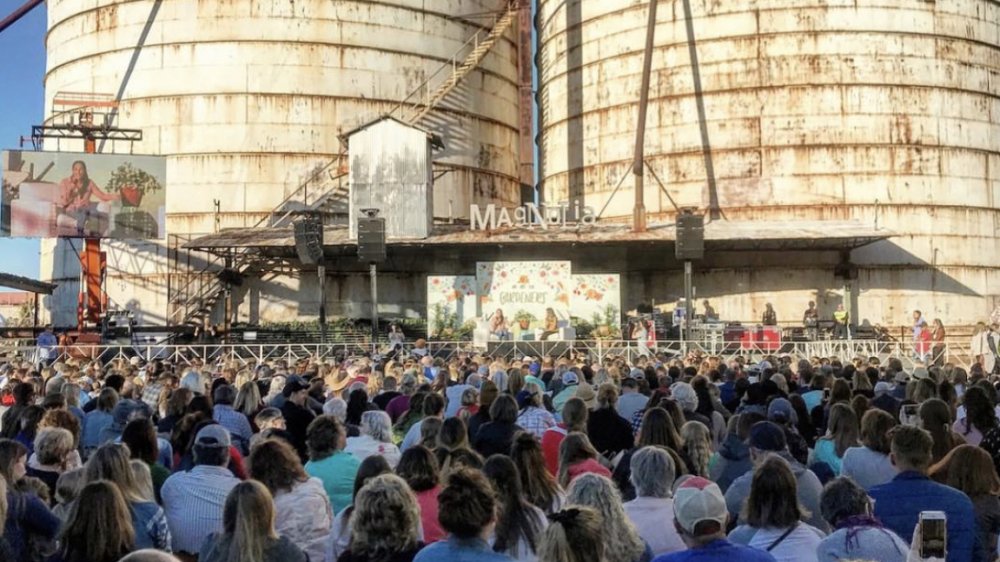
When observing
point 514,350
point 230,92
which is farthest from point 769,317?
point 230,92

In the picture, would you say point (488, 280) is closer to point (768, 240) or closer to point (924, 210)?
point (768, 240)

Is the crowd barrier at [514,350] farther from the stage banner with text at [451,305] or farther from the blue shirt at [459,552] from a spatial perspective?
the blue shirt at [459,552]

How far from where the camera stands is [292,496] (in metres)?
6.01

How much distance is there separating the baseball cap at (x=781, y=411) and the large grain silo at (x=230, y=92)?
98.2ft

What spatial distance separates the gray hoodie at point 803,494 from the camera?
6.46 meters

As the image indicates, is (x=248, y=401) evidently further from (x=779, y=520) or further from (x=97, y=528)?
(x=779, y=520)

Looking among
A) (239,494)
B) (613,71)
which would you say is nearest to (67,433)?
(239,494)

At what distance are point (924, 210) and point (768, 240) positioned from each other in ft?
21.9

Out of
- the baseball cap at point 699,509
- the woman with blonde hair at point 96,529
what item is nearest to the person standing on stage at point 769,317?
the baseball cap at point 699,509

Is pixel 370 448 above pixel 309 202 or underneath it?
underneath

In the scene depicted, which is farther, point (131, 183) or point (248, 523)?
point (131, 183)

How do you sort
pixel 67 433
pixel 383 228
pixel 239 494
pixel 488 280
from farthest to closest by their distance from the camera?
pixel 488 280, pixel 383 228, pixel 67 433, pixel 239 494

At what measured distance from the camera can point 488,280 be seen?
1296 inches

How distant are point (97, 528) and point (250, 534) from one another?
2.18 feet
